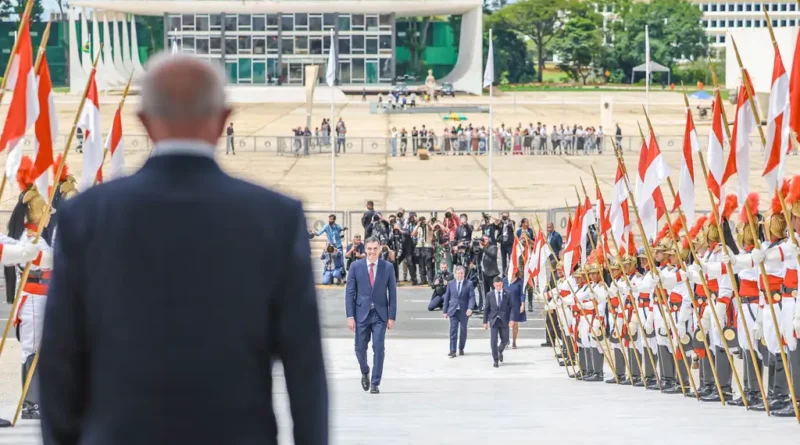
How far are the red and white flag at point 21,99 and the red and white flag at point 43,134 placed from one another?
13cm

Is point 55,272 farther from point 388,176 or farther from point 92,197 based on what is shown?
point 388,176

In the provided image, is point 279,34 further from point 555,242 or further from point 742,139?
point 742,139

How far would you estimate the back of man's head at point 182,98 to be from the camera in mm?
3578

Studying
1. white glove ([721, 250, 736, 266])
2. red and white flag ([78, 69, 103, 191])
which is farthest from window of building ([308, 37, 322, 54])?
white glove ([721, 250, 736, 266])

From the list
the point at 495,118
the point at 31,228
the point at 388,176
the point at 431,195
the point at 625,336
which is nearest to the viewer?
the point at 31,228

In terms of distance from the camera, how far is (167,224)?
3527mm

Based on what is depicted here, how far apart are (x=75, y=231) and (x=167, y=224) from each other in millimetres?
220

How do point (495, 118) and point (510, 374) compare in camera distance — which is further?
point (495, 118)

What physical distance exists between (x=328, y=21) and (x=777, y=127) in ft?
311

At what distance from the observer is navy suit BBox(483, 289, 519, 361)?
2039cm

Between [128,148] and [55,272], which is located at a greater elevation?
[55,272]

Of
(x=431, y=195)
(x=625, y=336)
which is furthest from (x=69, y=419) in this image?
(x=431, y=195)

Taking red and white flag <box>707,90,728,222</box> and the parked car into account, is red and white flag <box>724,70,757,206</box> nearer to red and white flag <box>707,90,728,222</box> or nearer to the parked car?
red and white flag <box>707,90,728,222</box>

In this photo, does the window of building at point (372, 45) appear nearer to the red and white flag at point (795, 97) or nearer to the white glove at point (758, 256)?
the white glove at point (758, 256)
